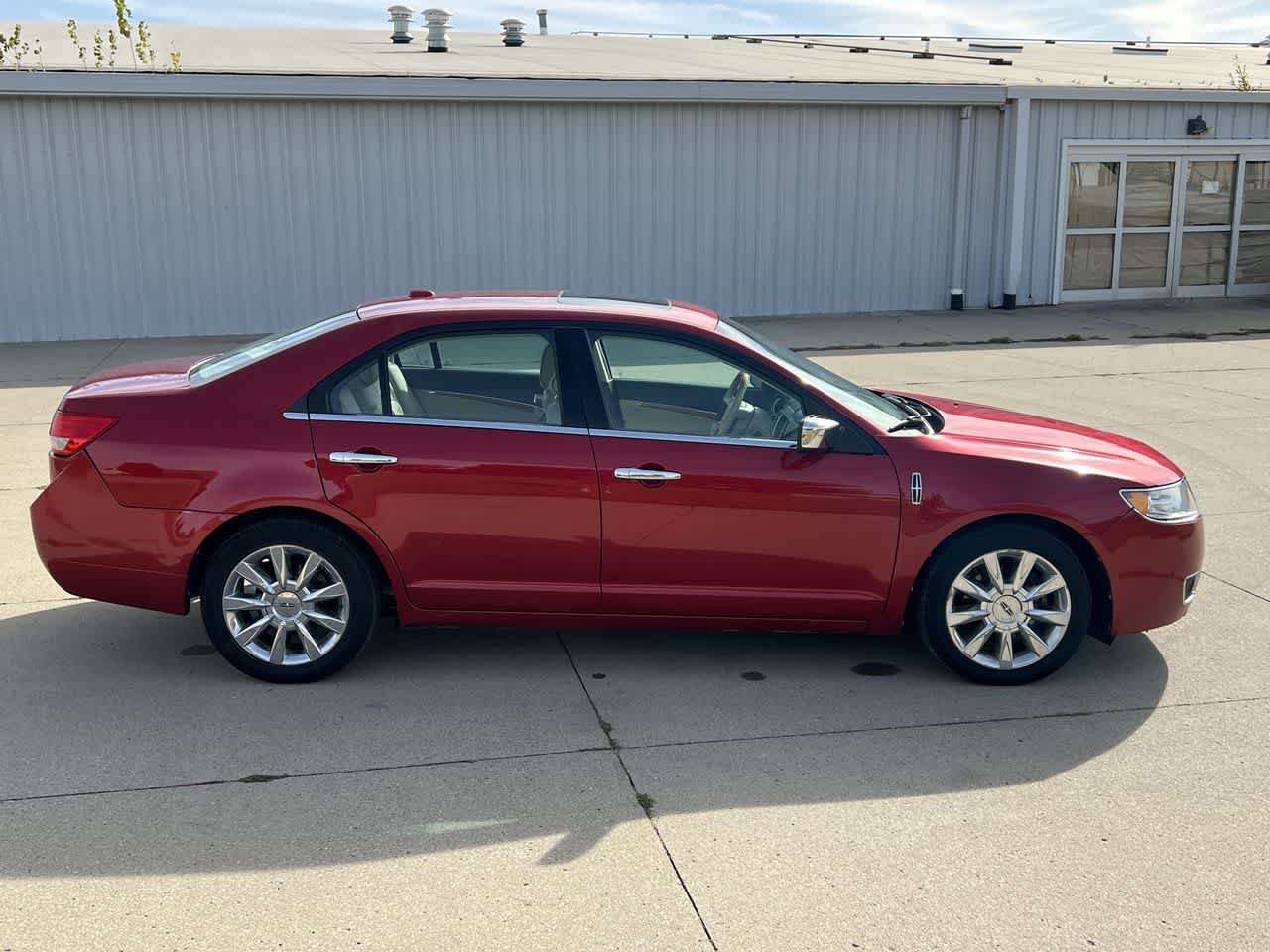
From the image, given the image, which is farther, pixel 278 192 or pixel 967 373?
pixel 278 192

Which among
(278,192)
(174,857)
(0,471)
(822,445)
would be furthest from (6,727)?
(278,192)

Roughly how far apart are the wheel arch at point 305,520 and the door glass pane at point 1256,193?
1757 cm

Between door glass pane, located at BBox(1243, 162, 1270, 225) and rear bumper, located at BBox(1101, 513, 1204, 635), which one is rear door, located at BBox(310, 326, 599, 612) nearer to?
rear bumper, located at BBox(1101, 513, 1204, 635)

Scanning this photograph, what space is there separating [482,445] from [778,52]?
62.6ft

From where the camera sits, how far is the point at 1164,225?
18781 mm

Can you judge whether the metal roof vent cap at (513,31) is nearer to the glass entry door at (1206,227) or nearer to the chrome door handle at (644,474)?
the glass entry door at (1206,227)

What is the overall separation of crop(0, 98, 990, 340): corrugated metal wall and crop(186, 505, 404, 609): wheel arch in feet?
37.2

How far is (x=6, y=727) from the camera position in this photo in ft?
15.4

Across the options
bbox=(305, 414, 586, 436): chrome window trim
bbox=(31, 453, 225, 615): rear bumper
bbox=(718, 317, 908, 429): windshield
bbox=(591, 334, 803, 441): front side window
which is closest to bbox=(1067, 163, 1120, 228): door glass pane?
bbox=(718, 317, 908, 429): windshield

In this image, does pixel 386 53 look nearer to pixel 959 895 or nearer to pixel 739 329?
pixel 739 329

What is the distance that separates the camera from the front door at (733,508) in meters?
5.02

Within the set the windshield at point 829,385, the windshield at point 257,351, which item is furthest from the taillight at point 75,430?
the windshield at point 829,385

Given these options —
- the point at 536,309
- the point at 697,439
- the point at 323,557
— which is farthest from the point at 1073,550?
the point at 323,557

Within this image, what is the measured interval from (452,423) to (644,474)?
771 millimetres
